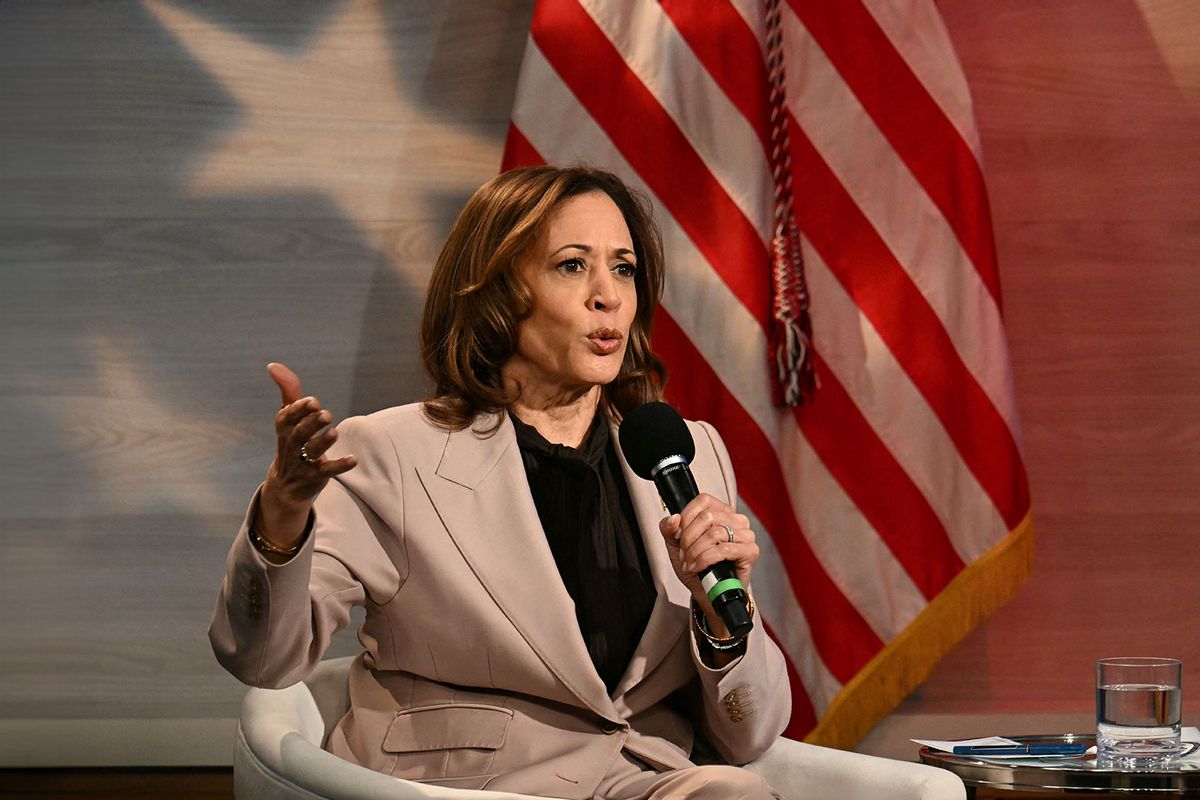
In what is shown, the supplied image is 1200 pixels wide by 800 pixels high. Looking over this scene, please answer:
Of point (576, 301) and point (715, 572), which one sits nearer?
point (715, 572)

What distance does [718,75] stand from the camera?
271 centimetres

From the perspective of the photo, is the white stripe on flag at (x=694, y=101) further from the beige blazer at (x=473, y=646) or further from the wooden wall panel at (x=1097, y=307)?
the beige blazer at (x=473, y=646)

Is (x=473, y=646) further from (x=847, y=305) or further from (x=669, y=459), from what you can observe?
(x=847, y=305)

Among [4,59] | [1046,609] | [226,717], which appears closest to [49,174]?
[4,59]

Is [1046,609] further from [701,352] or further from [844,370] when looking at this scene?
[701,352]

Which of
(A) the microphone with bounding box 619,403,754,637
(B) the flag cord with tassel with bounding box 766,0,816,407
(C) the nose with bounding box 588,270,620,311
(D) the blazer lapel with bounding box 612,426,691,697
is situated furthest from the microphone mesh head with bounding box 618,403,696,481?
(B) the flag cord with tassel with bounding box 766,0,816,407

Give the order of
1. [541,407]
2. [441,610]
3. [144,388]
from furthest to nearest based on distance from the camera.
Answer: [144,388], [541,407], [441,610]

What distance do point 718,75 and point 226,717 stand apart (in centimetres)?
180

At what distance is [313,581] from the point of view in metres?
1.59

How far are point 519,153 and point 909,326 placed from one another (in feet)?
2.89

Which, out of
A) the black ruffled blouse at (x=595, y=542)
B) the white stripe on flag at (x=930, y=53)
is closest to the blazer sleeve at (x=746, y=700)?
the black ruffled blouse at (x=595, y=542)

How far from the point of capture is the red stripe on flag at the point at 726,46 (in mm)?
2707

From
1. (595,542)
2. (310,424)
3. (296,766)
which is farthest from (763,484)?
(310,424)

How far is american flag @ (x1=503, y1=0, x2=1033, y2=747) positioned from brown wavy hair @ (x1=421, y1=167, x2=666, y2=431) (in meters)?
0.80
